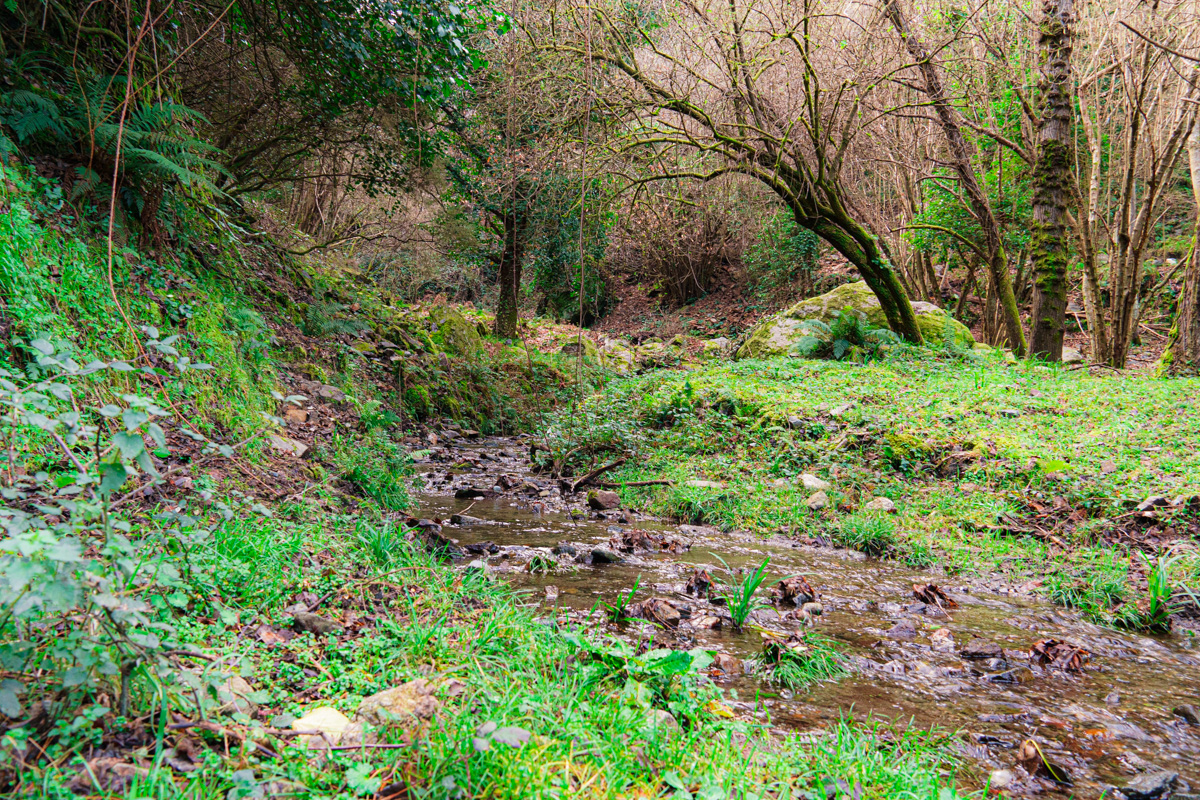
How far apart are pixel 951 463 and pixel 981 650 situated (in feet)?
10.6

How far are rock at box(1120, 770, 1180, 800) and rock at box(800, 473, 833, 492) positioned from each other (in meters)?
3.55

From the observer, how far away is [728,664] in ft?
8.53

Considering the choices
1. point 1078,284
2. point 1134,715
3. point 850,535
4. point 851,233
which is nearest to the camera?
point 1134,715

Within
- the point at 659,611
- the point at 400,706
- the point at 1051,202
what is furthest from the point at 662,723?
the point at 1051,202

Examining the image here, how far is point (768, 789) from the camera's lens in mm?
1642

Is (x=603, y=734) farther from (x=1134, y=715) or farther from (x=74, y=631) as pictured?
(x=1134, y=715)

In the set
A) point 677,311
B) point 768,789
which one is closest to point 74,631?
point 768,789

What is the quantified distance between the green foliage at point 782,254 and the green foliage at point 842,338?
246 inches

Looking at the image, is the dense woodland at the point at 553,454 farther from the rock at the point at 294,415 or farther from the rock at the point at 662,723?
the rock at the point at 294,415

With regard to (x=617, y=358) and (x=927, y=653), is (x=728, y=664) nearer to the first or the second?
(x=927, y=653)

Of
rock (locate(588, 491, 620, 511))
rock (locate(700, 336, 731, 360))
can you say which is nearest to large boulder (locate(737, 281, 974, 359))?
rock (locate(700, 336, 731, 360))

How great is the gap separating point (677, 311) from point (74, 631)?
2108 cm

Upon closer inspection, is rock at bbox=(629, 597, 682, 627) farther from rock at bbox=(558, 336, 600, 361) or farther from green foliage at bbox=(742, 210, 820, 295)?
green foliage at bbox=(742, 210, 820, 295)

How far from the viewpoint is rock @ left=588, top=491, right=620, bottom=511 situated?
17.9 feet
